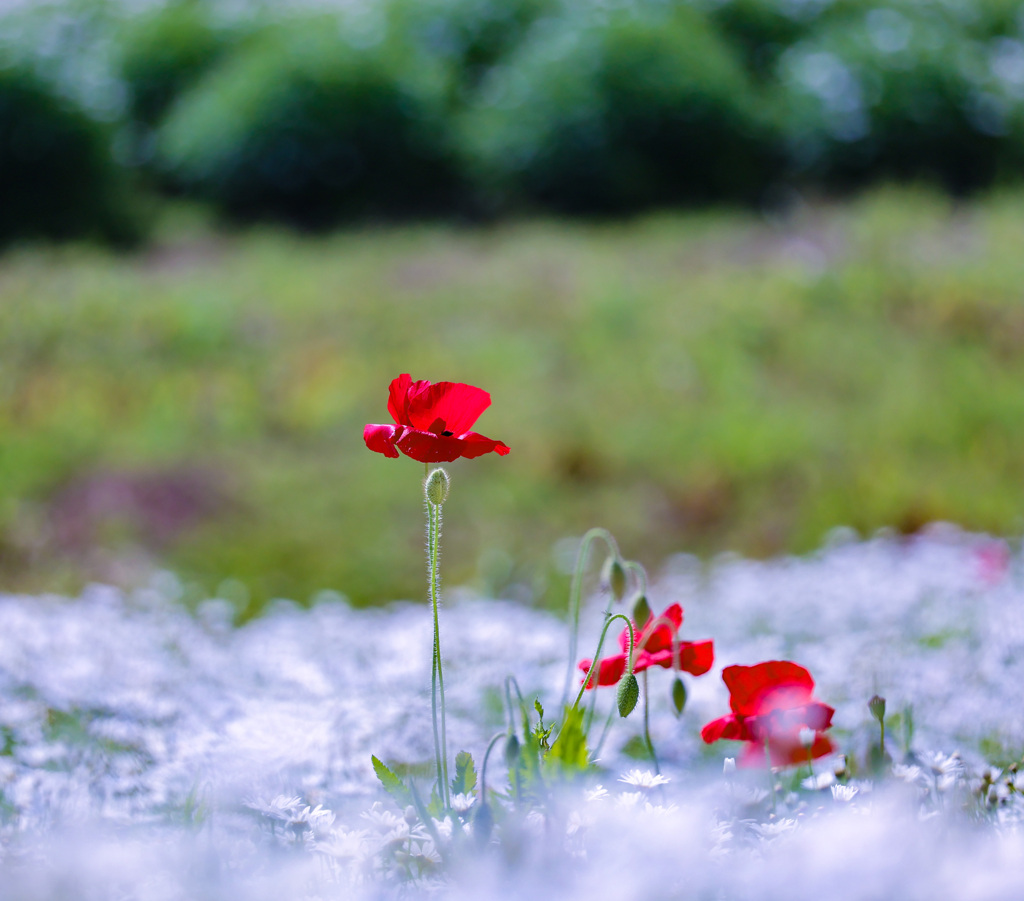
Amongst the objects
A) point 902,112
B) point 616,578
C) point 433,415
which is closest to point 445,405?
point 433,415

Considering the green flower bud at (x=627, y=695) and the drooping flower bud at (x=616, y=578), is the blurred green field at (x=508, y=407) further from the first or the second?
the green flower bud at (x=627, y=695)

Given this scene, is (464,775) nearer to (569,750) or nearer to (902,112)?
(569,750)

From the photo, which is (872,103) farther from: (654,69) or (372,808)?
(372,808)

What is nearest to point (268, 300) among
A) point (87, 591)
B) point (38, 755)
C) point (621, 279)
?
point (621, 279)

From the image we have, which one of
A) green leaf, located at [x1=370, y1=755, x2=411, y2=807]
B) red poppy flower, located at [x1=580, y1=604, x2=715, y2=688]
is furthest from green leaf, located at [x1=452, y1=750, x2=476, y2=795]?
red poppy flower, located at [x1=580, y1=604, x2=715, y2=688]

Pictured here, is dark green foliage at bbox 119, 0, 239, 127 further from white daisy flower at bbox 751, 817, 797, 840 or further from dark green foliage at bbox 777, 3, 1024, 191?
white daisy flower at bbox 751, 817, 797, 840

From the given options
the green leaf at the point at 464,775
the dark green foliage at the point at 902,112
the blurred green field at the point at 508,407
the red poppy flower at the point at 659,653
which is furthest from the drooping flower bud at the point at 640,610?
the dark green foliage at the point at 902,112
